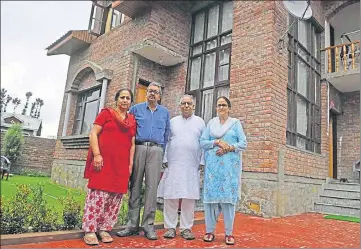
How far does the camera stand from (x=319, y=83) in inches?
294

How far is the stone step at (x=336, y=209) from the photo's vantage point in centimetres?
570

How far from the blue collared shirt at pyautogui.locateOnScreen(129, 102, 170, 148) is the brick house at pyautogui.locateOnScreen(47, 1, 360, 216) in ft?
8.72

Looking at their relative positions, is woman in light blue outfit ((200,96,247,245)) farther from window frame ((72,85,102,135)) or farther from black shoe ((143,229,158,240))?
window frame ((72,85,102,135))

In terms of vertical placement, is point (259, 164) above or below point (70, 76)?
below

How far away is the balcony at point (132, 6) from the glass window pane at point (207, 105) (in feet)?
8.43

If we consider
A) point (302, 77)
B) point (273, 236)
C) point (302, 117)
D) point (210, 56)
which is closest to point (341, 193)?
point (302, 117)

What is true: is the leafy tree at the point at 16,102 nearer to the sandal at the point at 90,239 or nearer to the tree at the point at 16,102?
the tree at the point at 16,102

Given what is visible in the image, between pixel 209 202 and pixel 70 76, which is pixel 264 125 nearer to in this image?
pixel 209 202

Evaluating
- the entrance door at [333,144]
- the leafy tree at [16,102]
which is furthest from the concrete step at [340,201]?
the leafy tree at [16,102]

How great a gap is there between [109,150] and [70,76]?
26.0 ft

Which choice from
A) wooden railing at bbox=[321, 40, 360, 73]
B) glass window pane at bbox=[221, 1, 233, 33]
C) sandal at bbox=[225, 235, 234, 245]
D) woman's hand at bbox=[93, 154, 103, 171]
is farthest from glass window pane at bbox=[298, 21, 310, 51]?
woman's hand at bbox=[93, 154, 103, 171]

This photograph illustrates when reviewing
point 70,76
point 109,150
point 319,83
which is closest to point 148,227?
point 109,150

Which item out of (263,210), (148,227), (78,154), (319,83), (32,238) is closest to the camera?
(32,238)

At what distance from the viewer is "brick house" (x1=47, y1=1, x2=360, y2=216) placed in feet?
17.5
